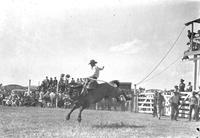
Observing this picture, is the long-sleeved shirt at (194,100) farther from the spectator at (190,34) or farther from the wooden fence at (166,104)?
the spectator at (190,34)

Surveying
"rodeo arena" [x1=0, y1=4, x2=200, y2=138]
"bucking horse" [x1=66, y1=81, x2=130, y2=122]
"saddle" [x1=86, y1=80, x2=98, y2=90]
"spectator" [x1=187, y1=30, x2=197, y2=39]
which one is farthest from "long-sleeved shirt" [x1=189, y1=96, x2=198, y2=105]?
"saddle" [x1=86, y1=80, x2=98, y2=90]

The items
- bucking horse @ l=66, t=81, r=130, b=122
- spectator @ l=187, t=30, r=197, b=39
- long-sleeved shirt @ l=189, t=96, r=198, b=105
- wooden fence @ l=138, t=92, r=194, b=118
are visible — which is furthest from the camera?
wooden fence @ l=138, t=92, r=194, b=118

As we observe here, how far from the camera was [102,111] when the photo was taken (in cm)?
2450

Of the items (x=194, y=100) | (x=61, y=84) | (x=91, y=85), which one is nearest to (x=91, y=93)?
(x=91, y=85)

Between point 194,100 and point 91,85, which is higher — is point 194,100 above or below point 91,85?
below

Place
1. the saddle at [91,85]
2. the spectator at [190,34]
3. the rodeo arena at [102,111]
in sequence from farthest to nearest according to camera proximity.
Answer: the spectator at [190,34] < the saddle at [91,85] < the rodeo arena at [102,111]

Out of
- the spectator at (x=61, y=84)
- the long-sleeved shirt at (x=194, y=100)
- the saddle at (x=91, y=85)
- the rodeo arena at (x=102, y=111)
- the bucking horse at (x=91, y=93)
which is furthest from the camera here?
the spectator at (x=61, y=84)

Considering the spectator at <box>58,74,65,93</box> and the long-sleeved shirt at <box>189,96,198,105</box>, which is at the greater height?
the spectator at <box>58,74,65,93</box>

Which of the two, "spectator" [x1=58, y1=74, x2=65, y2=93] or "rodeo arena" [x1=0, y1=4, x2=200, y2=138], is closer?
"rodeo arena" [x1=0, y1=4, x2=200, y2=138]

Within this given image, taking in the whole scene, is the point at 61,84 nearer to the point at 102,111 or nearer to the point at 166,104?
the point at 102,111

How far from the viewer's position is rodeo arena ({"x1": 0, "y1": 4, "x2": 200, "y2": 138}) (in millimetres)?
11016

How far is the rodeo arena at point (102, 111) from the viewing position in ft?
36.1

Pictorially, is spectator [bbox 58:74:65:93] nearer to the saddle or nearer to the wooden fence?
the wooden fence

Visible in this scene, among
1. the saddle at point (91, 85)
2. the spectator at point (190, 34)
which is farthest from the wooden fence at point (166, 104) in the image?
the saddle at point (91, 85)
